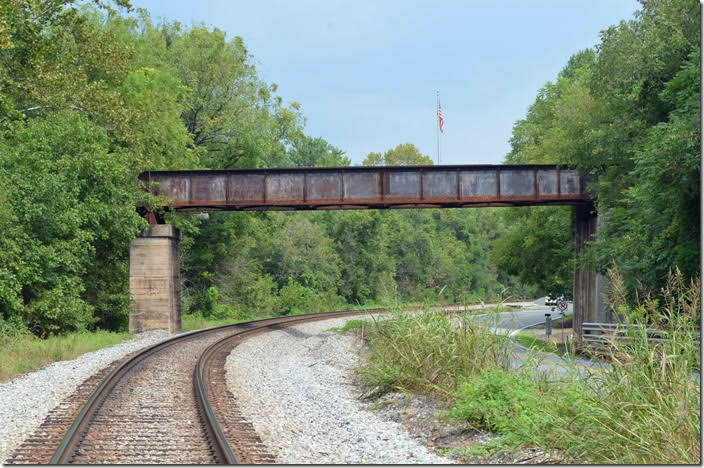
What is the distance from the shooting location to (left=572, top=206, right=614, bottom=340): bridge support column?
110ft

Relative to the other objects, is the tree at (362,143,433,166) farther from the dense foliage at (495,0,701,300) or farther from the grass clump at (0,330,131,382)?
the grass clump at (0,330,131,382)

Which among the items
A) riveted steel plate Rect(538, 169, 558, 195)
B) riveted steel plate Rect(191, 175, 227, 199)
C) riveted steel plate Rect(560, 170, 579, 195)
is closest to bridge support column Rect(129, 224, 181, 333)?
riveted steel plate Rect(191, 175, 227, 199)

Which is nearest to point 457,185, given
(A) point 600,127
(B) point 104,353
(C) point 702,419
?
(A) point 600,127

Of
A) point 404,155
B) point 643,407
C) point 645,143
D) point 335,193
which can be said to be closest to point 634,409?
point 643,407

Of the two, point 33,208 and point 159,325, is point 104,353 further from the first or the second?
point 159,325

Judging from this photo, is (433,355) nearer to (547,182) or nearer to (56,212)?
(56,212)

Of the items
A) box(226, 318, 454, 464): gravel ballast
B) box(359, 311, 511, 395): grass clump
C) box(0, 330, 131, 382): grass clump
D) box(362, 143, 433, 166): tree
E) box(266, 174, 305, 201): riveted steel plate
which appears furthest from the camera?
box(362, 143, 433, 166): tree

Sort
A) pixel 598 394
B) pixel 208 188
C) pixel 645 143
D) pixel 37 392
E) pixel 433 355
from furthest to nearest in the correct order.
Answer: pixel 208 188
pixel 645 143
pixel 37 392
pixel 433 355
pixel 598 394

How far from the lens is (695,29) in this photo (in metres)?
24.8

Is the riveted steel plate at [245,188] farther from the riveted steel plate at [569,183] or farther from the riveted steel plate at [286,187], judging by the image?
the riveted steel plate at [569,183]

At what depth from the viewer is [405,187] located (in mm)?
33188

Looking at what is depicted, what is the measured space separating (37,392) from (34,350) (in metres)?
6.90

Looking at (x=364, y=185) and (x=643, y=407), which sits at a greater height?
(x=364, y=185)

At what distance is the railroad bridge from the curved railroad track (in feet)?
52.5
